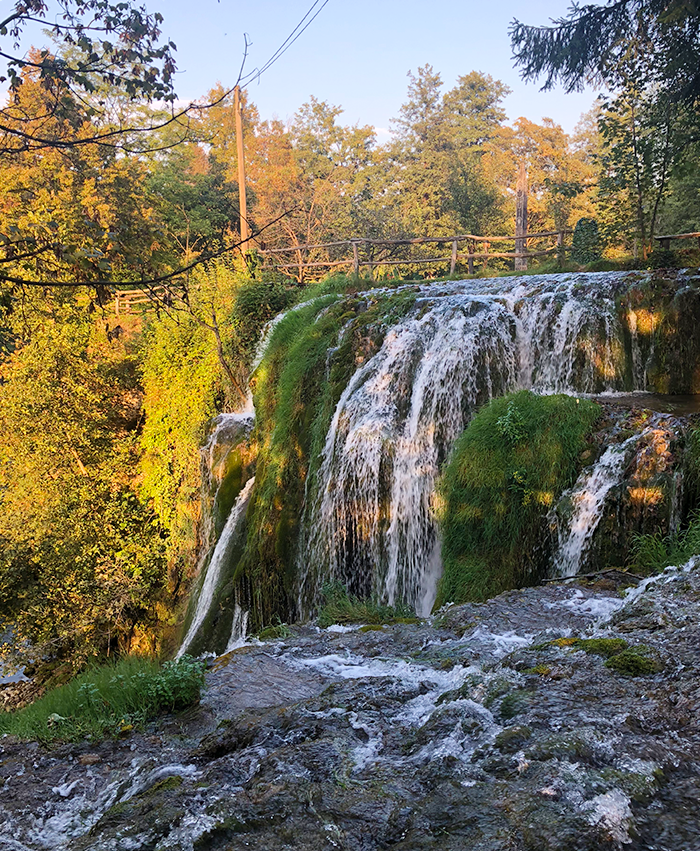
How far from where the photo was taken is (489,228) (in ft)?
97.5

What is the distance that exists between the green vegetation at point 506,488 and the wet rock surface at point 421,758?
1.93 m

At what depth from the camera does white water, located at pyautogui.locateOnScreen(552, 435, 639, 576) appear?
552cm

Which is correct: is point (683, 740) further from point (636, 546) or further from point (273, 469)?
point (273, 469)

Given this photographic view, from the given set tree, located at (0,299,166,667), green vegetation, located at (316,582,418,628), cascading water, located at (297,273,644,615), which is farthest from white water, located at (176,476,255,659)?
green vegetation, located at (316,582,418,628)

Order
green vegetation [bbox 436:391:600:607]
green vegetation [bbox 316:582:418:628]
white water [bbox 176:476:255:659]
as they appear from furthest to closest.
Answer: white water [bbox 176:476:255:659] → green vegetation [bbox 436:391:600:607] → green vegetation [bbox 316:582:418:628]

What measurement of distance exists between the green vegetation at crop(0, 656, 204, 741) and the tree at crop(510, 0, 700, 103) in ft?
38.5

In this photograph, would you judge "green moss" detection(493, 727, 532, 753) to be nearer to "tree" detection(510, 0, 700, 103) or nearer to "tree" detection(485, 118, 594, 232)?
"tree" detection(510, 0, 700, 103)

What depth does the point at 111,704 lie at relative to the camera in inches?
134

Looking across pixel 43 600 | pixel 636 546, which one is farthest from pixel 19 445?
pixel 636 546

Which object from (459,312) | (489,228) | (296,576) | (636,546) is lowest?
(296,576)

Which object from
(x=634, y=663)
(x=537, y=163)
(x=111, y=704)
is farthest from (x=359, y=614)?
(x=537, y=163)

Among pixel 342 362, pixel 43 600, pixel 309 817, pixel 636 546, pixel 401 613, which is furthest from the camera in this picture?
pixel 43 600

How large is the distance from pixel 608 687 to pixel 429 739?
86cm

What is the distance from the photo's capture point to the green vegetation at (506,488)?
234 inches
